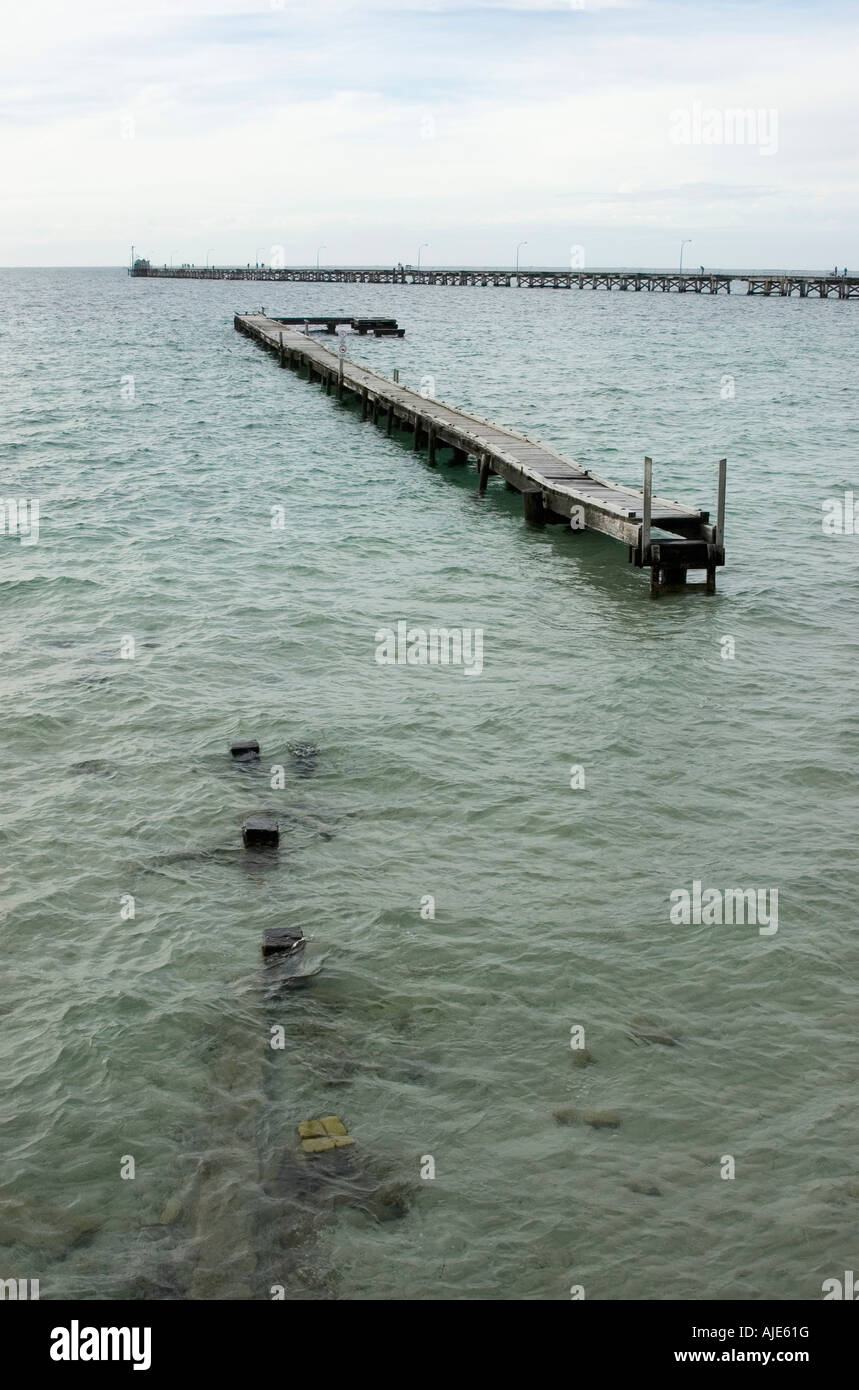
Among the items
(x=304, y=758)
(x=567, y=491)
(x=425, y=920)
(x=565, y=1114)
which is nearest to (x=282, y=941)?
→ (x=425, y=920)

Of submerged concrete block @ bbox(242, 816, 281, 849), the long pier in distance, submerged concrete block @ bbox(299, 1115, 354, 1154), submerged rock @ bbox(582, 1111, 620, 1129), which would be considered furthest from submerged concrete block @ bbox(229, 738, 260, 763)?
the long pier in distance

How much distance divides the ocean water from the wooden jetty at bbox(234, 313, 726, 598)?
2.03 feet

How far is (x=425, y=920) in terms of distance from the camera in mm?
9352

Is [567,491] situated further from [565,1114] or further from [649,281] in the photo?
[649,281]

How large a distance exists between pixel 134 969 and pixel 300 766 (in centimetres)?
365

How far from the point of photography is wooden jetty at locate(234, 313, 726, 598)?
18.7 m

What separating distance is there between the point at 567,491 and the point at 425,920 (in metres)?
13.3

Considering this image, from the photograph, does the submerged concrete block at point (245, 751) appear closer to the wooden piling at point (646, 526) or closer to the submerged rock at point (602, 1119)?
the submerged rock at point (602, 1119)

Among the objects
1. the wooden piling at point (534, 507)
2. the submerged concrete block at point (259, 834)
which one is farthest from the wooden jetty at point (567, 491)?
the submerged concrete block at point (259, 834)

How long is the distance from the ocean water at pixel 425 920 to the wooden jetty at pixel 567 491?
62 centimetres

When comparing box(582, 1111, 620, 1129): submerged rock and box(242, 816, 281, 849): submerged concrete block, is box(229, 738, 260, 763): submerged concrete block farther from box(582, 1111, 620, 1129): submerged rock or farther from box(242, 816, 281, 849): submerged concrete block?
box(582, 1111, 620, 1129): submerged rock

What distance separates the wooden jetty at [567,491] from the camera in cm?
1869

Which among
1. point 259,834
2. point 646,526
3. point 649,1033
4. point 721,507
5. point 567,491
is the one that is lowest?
point 649,1033
